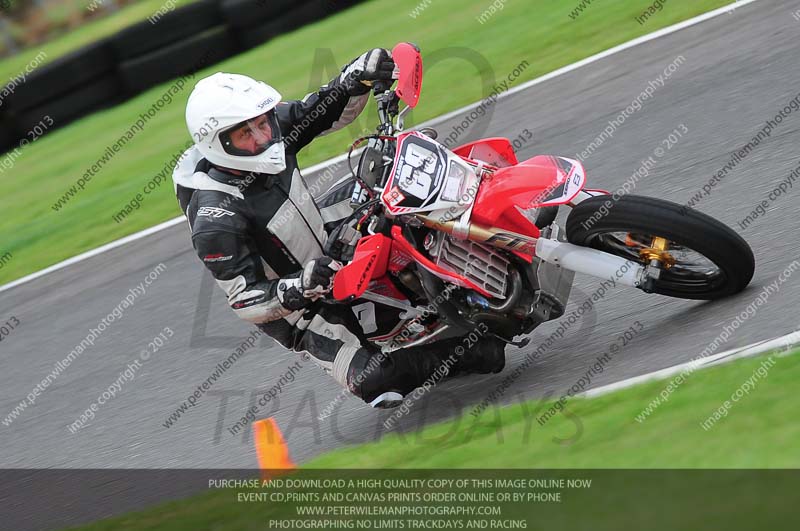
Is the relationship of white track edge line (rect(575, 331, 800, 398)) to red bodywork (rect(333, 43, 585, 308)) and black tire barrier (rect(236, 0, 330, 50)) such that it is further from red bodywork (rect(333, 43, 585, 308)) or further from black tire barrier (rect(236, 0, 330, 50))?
black tire barrier (rect(236, 0, 330, 50))

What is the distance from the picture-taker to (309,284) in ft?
14.1

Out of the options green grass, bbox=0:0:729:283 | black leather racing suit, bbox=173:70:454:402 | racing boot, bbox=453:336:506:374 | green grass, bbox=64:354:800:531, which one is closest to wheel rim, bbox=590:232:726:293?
green grass, bbox=64:354:800:531

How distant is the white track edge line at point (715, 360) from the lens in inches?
164

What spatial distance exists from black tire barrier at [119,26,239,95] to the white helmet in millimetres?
8476

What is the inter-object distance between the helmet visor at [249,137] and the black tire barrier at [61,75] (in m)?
8.73

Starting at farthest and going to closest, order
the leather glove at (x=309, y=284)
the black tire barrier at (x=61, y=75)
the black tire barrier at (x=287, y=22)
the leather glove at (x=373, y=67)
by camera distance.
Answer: the black tire barrier at (x=287, y=22) → the black tire barrier at (x=61, y=75) → the leather glove at (x=373, y=67) → the leather glove at (x=309, y=284)

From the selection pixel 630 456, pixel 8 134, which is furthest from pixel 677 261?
pixel 8 134

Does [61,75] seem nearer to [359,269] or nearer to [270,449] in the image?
[270,449]

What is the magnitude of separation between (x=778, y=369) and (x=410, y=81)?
1976mm

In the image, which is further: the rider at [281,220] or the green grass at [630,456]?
the rider at [281,220]

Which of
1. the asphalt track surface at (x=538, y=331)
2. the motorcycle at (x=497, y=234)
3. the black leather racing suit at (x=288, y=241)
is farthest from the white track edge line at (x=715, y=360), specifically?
the black leather racing suit at (x=288, y=241)

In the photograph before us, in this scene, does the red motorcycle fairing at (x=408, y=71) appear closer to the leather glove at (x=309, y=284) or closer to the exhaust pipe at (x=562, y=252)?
the exhaust pipe at (x=562, y=252)

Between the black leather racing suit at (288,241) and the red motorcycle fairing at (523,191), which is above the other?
the red motorcycle fairing at (523,191)

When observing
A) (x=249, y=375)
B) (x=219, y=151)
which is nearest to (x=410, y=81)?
(x=219, y=151)
